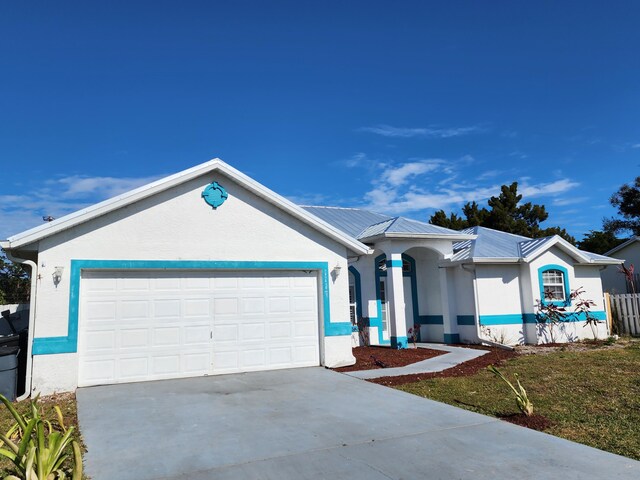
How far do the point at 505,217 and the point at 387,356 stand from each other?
2511 centimetres

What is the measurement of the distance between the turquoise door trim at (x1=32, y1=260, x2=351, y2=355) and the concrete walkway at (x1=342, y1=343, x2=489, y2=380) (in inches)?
54.4

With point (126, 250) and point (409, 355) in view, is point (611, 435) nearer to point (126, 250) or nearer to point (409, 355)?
point (409, 355)

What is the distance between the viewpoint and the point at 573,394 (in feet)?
30.3

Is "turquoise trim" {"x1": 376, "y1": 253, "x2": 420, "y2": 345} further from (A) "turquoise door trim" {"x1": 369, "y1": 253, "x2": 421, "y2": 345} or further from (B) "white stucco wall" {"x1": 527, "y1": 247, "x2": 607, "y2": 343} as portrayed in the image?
(B) "white stucco wall" {"x1": 527, "y1": 247, "x2": 607, "y2": 343}

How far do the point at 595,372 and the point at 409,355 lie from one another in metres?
4.79

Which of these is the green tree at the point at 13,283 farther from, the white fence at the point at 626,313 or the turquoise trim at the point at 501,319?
the white fence at the point at 626,313

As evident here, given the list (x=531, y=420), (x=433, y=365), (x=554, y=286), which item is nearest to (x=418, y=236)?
(x=433, y=365)

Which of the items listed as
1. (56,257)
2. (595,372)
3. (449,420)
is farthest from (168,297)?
(595,372)

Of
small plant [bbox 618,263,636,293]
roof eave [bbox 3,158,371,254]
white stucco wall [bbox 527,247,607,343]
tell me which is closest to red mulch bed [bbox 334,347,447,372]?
roof eave [bbox 3,158,371,254]

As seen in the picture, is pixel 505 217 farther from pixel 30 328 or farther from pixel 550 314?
pixel 30 328

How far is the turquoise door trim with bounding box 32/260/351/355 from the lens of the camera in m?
9.95

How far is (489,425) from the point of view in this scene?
279 inches

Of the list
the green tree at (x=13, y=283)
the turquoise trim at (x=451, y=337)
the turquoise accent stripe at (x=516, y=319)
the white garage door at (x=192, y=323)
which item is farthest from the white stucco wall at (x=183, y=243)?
the green tree at (x=13, y=283)

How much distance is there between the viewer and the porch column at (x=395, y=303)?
1563cm
